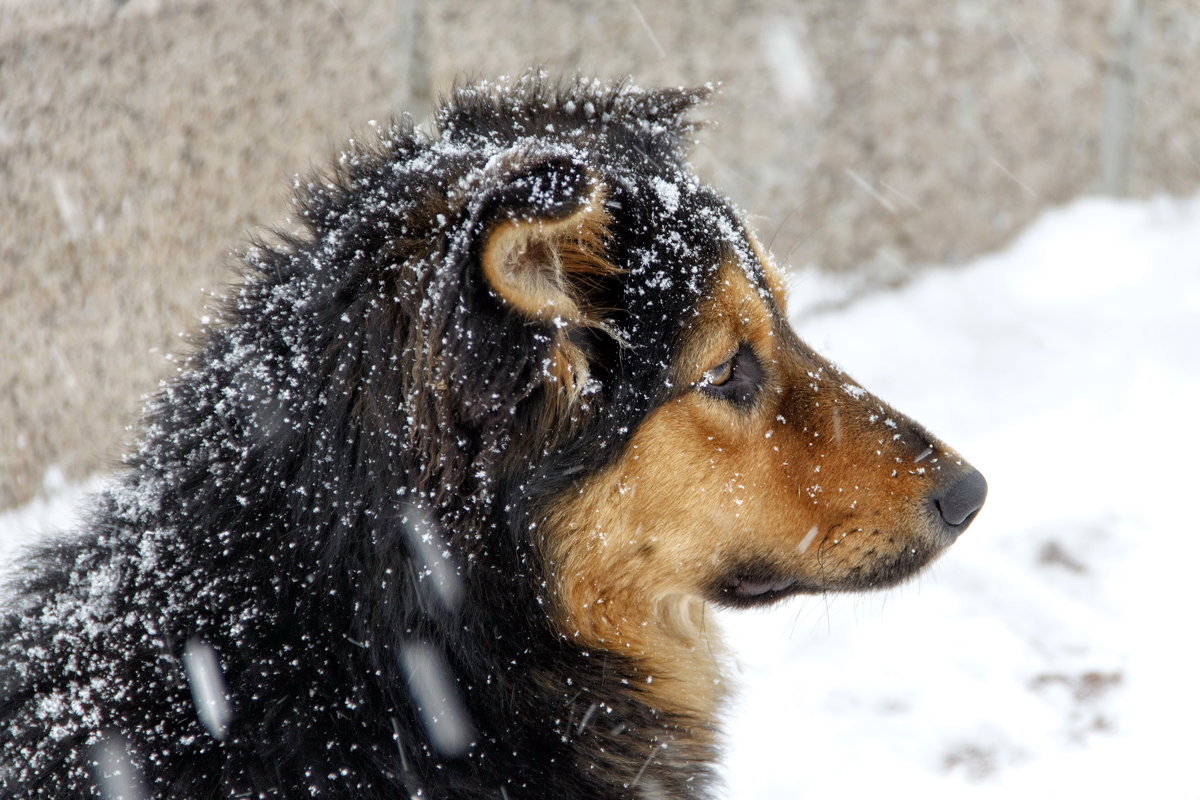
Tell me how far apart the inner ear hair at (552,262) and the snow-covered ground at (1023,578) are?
5.71 feet

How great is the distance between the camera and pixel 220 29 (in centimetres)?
496

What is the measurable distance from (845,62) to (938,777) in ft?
15.8

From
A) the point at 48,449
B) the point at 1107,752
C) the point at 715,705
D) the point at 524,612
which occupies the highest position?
the point at 48,449

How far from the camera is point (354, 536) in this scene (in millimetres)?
2250

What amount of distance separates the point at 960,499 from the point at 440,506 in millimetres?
1432

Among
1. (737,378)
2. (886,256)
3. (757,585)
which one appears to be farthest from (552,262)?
(886,256)

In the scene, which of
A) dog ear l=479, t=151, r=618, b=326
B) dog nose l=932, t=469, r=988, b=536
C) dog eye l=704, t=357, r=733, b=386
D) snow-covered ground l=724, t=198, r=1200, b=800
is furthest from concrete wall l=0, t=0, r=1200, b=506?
dog ear l=479, t=151, r=618, b=326

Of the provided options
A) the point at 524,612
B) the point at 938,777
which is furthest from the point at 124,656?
the point at 938,777

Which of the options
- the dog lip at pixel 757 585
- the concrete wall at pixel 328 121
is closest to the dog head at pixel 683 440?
the dog lip at pixel 757 585

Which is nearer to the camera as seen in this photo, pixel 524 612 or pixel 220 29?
pixel 524 612

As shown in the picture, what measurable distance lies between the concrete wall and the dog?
4.34ft

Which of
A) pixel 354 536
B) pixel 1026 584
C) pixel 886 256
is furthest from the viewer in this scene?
pixel 886 256

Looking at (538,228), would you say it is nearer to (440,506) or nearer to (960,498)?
(440,506)

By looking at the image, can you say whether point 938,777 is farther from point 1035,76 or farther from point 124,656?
point 1035,76
